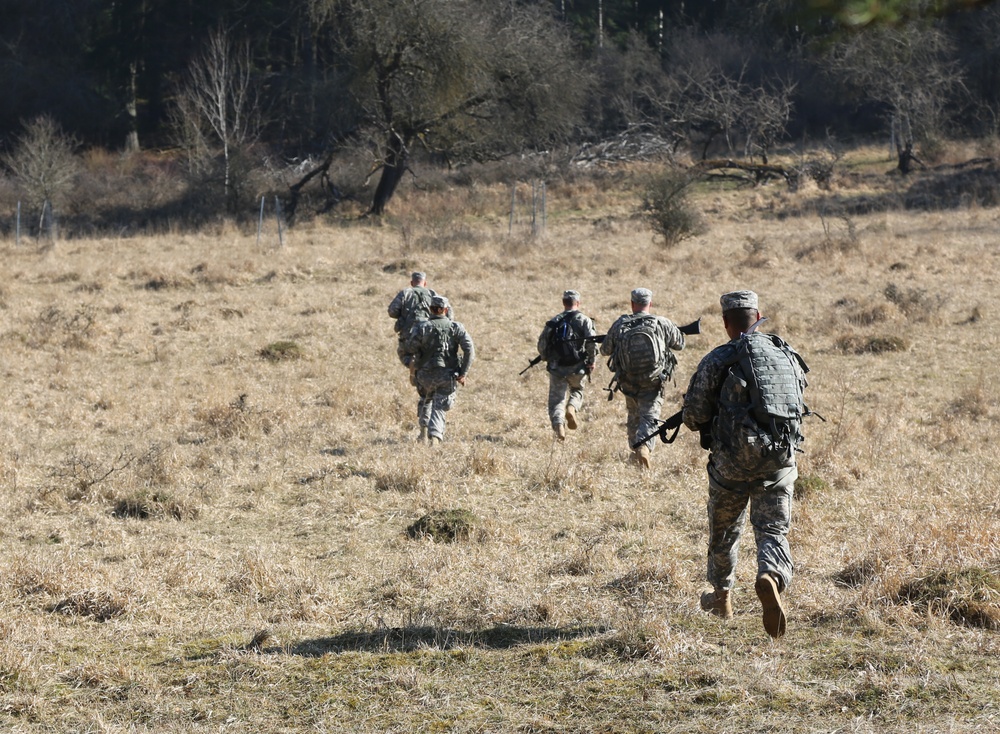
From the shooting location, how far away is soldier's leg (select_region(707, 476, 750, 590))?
5.24 meters

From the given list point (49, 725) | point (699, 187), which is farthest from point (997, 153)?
point (49, 725)

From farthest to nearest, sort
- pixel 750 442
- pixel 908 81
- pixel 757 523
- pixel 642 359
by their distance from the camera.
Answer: pixel 908 81 < pixel 642 359 < pixel 757 523 < pixel 750 442

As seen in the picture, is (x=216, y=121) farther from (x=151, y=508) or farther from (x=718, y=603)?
(x=718, y=603)

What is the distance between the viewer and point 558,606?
570 centimetres

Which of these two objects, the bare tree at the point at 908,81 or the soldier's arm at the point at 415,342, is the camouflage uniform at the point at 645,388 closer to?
the soldier's arm at the point at 415,342

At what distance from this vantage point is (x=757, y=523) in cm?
511

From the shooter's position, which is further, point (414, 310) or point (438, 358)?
point (414, 310)

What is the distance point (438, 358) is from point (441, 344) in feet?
0.45

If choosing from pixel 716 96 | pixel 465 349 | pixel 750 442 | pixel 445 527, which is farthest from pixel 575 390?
pixel 716 96

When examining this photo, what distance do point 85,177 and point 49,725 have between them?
117 feet

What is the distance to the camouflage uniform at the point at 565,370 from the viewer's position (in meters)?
10.0

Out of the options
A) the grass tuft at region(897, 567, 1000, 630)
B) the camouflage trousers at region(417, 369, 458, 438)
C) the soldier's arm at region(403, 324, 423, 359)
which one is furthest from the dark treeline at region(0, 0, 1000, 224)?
the grass tuft at region(897, 567, 1000, 630)

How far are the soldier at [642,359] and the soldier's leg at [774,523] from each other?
3570 mm

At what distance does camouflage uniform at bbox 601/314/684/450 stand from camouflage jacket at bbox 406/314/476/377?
1480 mm
